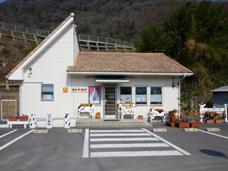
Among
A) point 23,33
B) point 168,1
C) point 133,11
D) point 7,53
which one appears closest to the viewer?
point 7,53

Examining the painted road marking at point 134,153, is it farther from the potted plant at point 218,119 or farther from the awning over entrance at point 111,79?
the potted plant at point 218,119

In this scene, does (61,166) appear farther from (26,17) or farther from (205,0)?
(26,17)

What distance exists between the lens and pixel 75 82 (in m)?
22.3

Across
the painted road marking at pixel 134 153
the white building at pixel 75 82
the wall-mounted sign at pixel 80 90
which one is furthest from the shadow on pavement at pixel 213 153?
the wall-mounted sign at pixel 80 90

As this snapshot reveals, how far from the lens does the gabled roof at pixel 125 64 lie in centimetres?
2226

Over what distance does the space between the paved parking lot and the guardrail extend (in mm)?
35447

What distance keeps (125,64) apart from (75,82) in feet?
11.4

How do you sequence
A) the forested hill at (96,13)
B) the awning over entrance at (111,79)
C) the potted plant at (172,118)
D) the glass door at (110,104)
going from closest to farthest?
1. the potted plant at (172,118)
2. the awning over entrance at (111,79)
3. the glass door at (110,104)
4. the forested hill at (96,13)

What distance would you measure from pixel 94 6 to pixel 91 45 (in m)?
46.4

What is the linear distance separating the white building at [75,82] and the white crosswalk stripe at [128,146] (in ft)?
21.8

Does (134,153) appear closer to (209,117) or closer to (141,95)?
(141,95)

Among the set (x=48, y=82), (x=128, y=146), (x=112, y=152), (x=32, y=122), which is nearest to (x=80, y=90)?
(x=48, y=82)

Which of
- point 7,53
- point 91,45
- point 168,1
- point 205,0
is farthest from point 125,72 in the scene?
point 168,1

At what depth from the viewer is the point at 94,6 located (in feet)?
318
